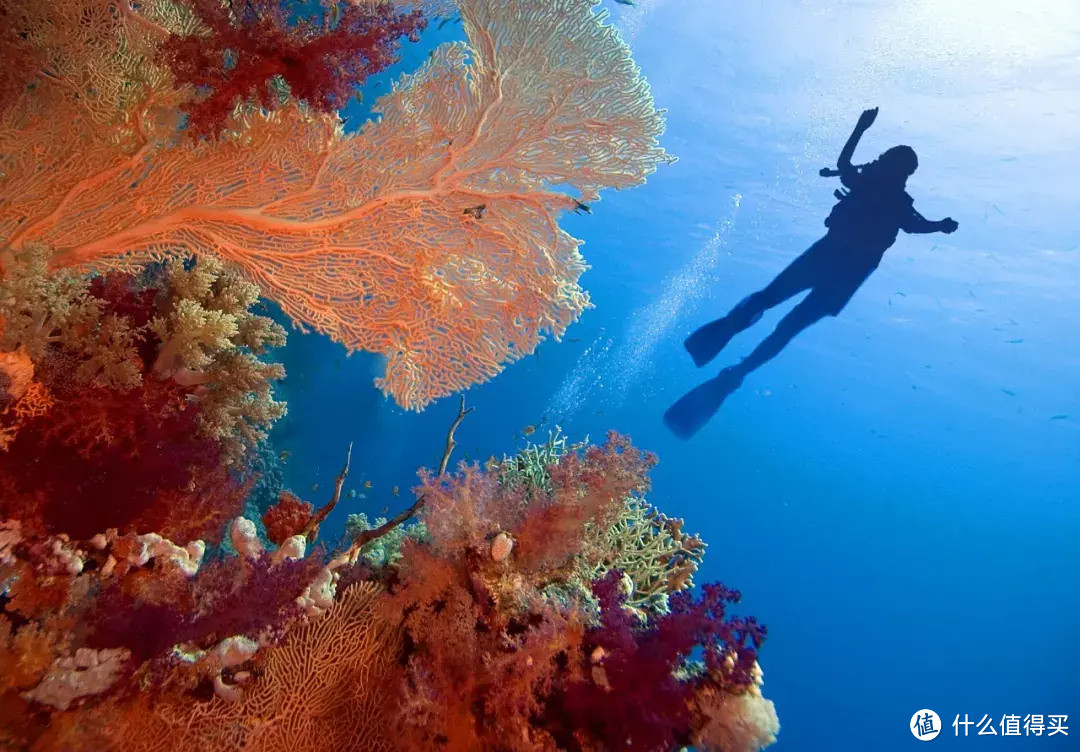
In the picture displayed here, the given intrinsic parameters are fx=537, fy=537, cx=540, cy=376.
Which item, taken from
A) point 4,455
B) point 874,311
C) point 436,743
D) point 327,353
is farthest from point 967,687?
point 4,455

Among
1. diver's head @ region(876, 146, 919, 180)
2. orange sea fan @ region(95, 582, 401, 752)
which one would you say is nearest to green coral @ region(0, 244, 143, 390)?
orange sea fan @ region(95, 582, 401, 752)

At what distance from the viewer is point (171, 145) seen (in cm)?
403

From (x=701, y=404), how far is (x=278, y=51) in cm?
1362

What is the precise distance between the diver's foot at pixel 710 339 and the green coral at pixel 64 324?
10.3 meters

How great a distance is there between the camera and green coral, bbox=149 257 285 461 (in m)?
3.67

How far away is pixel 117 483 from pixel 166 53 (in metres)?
2.85

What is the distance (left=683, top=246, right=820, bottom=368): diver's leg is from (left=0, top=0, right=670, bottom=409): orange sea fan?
8.20 metres

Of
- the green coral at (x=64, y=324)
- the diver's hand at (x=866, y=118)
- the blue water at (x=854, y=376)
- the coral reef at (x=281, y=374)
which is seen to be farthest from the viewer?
the blue water at (x=854, y=376)

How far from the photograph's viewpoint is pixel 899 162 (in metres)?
9.27

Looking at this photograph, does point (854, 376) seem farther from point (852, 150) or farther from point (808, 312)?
point (852, 150)

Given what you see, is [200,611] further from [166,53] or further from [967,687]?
[967,687]

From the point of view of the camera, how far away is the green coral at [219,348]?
367cm

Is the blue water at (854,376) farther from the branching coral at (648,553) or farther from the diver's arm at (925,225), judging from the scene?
the branching coral at (648,553)

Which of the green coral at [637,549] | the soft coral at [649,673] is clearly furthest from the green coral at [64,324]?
the soft coral at [649,673]
